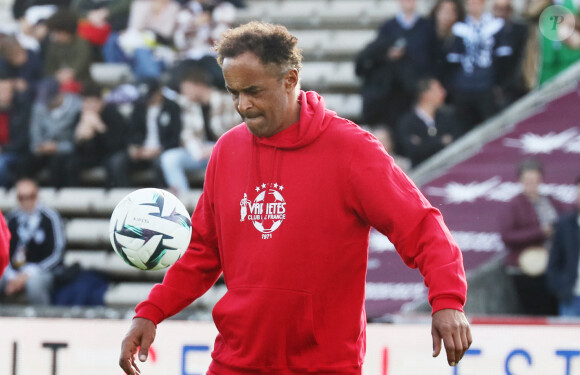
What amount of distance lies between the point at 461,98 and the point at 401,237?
242 inches

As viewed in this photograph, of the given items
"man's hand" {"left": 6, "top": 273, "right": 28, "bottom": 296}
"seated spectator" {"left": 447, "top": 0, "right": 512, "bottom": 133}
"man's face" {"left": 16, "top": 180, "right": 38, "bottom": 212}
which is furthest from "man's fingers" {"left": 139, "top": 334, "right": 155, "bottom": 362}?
"seated spectator" {"left": 447, "top": 0, "right": 512, "bottom": 133}

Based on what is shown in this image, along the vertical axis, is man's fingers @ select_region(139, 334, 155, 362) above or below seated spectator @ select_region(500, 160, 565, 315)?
below

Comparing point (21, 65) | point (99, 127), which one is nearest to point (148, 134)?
point (99, 127)

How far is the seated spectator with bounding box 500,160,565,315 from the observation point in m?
8.13

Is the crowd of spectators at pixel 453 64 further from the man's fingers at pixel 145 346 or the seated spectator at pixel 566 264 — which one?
the man's fingers at pixel 145 346

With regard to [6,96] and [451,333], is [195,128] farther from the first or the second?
[451,333]

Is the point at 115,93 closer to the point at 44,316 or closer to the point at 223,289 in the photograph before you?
the point at 223,289

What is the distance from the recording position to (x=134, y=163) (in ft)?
33.2

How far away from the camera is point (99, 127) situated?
1011 centimetres

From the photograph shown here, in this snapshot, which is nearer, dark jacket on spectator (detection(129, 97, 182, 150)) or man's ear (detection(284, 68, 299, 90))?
man's ear (detection(284, 68, 299, 90))

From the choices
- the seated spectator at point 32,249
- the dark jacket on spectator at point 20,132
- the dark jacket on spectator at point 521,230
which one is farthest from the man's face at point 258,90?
the dark jacket on spectator at point 20,132

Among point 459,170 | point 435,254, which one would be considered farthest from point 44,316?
point 459,170

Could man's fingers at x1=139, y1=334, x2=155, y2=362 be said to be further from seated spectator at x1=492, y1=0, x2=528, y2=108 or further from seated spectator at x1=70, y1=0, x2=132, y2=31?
seated spectator at x1=70, y1=0, x2=132, y2=31

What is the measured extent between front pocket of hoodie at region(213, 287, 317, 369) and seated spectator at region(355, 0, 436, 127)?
20.3 ft
